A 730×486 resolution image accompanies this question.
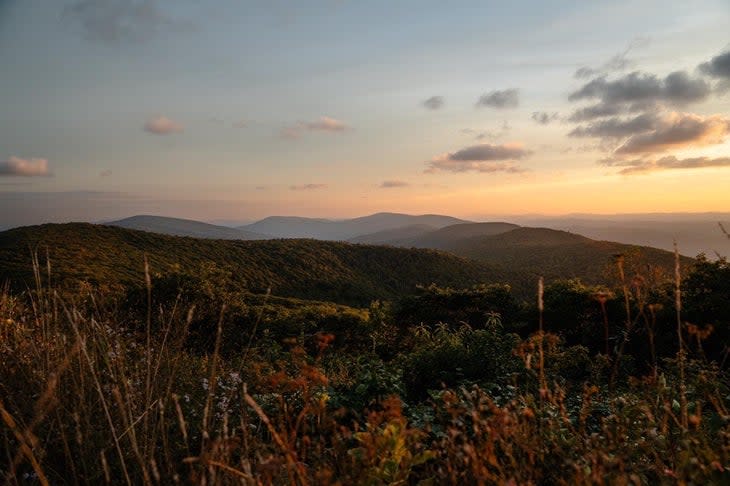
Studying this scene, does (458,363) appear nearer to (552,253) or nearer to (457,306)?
(457,306)

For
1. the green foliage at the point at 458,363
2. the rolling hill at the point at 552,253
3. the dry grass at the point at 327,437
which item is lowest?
the rolling hill at the point at 552,253

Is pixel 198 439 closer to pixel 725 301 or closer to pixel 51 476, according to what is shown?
pixel 51 476

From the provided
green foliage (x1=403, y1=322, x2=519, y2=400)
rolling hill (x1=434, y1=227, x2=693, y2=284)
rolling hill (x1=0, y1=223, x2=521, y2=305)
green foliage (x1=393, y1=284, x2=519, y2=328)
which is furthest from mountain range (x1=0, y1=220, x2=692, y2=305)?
green foliage (x1=403, y1=322, x2=519, y2=400)

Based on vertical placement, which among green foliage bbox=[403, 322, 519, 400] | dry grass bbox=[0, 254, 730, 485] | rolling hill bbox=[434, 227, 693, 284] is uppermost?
dry grass bbox=[0, 254, 730, 485]

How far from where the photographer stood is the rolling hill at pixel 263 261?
1161 inches

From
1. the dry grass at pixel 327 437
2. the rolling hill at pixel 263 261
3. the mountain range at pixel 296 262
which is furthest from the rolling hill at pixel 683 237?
the rolling hill at pixel 263 261

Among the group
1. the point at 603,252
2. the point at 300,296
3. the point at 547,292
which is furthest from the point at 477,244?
the point at 547,292

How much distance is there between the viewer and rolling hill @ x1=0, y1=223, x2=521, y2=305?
96.7ft

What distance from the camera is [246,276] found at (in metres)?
39.5

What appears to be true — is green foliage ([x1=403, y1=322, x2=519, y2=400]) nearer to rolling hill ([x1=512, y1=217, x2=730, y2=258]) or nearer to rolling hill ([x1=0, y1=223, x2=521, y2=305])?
rolling hill ([x1=512, y1=217, x2=730, y2=258])

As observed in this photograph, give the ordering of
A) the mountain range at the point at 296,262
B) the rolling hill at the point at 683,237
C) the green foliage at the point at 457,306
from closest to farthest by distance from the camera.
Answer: the rolling hill at the point at 683,237, the green foliage at the point at 457,306, the mountain range at the point at 296,262

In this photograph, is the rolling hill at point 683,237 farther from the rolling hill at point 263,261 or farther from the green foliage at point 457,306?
the rolling hill at point 263,261

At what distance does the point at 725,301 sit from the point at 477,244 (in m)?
86.6

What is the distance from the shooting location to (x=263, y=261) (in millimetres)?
44250
